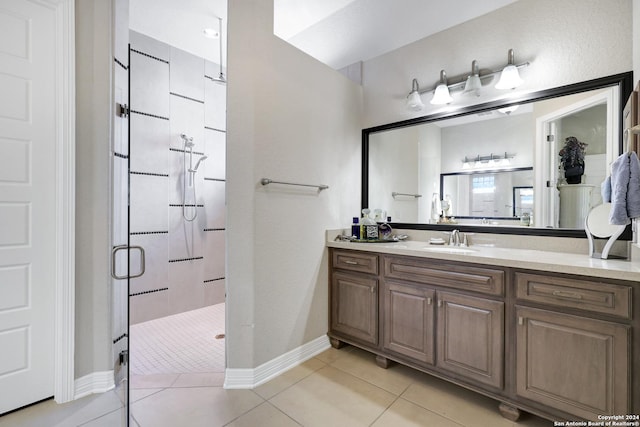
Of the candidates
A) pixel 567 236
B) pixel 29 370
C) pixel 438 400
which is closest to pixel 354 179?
pixel 567 236

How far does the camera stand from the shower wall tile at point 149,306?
2.91m

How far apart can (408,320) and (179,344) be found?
192 cm

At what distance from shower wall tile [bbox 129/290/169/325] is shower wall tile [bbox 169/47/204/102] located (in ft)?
7.07

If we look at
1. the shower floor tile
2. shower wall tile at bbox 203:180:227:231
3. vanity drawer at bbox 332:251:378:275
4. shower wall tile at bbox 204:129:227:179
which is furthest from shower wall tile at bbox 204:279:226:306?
vanity drawer at bbox 332:251:378:275

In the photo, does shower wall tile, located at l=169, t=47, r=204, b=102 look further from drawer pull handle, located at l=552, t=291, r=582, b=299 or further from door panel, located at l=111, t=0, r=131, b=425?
drawer pull handle, located at l=552, t=291, r=582, b=299

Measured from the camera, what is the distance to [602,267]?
4.42ft

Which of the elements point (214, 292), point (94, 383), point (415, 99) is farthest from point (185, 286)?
point (415, 99)

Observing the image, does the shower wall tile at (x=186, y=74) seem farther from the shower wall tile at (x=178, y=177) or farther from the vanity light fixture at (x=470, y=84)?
the vanity light fixture at (x=470, y=84)

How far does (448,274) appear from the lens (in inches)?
71.8

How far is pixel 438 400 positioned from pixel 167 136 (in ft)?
10.9

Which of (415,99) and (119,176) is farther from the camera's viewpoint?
(415,99)

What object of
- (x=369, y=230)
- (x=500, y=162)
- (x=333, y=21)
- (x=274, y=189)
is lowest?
(x=369, y=230)

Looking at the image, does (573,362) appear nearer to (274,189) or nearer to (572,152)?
(572,152)

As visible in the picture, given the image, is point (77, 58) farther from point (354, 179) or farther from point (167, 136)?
point (354, 179)
